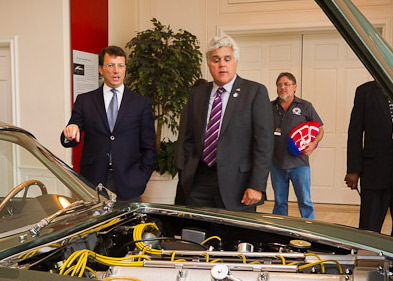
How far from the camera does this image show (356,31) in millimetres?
1070

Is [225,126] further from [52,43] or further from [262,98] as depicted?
[52,43]

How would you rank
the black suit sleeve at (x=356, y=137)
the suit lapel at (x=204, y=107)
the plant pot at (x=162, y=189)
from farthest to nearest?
the plant pot at (x=162, y=189), the black suit sleeve at (x=356, y=137), the suit lapel at (x=204, y=107)

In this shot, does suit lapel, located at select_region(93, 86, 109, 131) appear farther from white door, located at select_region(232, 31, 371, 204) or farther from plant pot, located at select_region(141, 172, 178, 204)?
white door, located at select_region(232, 31, 371, 204)

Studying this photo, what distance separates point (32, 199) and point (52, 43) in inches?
172

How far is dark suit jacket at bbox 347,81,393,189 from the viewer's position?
139 inches

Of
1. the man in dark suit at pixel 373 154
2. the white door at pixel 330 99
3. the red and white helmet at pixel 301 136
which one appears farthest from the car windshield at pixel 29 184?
the white door at pixel 330 99

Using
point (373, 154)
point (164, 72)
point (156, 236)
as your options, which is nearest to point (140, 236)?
point (156, 236)

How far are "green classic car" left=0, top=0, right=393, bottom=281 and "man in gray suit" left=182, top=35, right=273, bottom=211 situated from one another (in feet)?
3.05

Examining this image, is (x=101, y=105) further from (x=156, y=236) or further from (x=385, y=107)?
(x=385, y=107)

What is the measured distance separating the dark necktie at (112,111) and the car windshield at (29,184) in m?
1.32

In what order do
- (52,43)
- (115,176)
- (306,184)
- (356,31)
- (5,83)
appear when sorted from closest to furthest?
(356,31) → (115,176) → (306,184) → (52,43) → (5,83)

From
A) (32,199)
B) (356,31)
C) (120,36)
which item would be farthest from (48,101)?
(356,31)

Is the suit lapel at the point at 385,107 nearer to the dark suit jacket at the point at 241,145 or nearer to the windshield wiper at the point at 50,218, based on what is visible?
the dark suit jacket at the point at 241,145

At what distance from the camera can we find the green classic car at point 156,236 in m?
1.33
